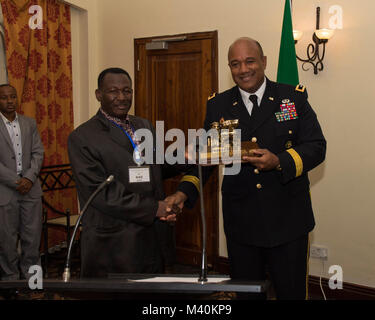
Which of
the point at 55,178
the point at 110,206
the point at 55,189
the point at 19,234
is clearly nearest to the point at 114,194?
the point at 110,206

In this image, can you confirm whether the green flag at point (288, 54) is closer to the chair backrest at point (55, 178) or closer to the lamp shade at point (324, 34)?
the lamp shade at point (324, 34)

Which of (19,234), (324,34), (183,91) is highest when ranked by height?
(324,34)

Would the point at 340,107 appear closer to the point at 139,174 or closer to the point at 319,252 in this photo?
the point at 319,252

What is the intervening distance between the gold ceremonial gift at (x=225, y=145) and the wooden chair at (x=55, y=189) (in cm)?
246

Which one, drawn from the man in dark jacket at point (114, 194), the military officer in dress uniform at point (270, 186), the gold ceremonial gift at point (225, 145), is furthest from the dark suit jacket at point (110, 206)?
the gold ceremonial gift at point (225, 145)

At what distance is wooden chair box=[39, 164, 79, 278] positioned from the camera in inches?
161

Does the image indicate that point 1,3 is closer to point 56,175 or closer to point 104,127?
point 56,175

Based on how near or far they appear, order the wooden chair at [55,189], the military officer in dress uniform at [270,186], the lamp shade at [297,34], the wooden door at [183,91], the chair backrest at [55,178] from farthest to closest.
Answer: the chair backrest at [55,178] < the wooden door at [183,91] < the wooden chair at [55,189] < the lamp shade at [297,34] < the military officer in dress uniform at [270,186]

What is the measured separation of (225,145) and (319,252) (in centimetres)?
225

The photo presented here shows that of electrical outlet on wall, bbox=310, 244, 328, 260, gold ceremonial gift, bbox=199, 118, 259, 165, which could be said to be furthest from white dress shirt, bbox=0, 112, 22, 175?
electrical outlet on wall, bbox=310, 244, 328, 260

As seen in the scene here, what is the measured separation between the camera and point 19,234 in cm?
389

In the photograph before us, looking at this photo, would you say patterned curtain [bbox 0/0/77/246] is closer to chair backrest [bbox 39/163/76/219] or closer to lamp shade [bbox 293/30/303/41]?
chair backrest [bbox 39/163/76/219]

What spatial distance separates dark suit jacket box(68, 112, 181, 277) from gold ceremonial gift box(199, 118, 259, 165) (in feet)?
1.43

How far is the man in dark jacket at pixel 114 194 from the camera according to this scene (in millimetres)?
2102
